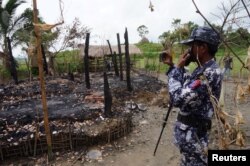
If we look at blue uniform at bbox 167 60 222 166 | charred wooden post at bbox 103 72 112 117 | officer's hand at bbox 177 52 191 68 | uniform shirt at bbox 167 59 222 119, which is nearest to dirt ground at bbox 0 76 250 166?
charred wooden post at bbox 103 72 112 117

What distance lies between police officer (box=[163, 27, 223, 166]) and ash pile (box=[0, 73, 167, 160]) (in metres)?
3.75

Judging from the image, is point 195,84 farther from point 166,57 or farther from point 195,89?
point 166,57

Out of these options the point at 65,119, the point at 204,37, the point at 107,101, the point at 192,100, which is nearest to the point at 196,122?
the point at 192,100

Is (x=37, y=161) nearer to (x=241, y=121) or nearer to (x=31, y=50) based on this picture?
(x=31, y=50)

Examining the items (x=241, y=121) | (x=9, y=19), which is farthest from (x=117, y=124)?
(x=9, y=19)

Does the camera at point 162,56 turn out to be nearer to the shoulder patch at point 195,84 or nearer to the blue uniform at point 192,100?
the blue uniform at point 192,100

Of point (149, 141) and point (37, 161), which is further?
point (149, 141)

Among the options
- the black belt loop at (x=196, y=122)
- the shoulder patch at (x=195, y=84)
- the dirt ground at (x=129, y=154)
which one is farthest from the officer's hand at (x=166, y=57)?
the dirt ground at (x=129, y=154)

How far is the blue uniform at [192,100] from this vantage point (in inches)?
97.8

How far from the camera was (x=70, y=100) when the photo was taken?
10445 millimetres

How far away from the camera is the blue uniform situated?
8.15ft

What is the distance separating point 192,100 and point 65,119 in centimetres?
555

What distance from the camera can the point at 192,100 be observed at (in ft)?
8.32

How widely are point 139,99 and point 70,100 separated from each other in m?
2.24
